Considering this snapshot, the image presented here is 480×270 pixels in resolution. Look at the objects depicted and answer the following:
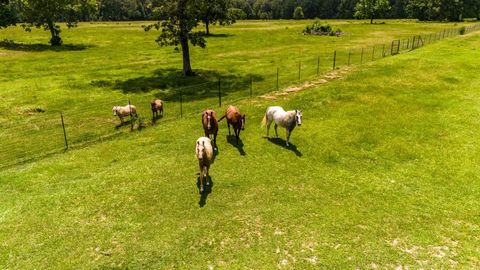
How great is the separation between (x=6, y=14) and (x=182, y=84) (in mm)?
47266

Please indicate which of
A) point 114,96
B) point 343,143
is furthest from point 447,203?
point 114,96

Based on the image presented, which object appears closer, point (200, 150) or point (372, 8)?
point (200, 150)

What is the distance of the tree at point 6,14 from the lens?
62281 millimetres

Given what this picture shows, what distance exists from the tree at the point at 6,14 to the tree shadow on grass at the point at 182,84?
129 ft

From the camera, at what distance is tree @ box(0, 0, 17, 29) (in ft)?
204

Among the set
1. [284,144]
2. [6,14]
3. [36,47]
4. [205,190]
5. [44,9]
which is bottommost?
[205,190]

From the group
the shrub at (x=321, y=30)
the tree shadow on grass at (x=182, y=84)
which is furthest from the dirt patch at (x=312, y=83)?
the shrub at (x=321, y=30)

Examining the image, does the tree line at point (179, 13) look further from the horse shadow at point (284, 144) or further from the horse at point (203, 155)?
the horse at point (203, 155)

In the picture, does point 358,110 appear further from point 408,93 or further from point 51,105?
point 51,105

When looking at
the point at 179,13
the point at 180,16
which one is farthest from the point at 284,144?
the point at 179,13

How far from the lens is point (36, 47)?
6316 cm

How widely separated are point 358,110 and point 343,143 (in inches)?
257

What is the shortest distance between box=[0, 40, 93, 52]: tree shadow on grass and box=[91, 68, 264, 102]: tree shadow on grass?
1175 inches

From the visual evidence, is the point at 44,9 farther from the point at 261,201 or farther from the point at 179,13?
the point at 261,201
